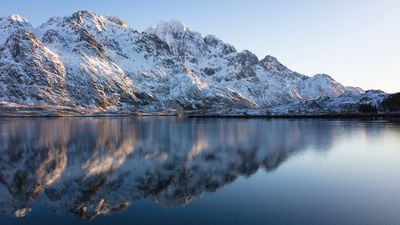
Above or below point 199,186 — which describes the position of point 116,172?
above

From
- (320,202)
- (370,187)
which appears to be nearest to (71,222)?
(320,202)

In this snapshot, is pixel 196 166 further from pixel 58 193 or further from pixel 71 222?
pixel 71 222

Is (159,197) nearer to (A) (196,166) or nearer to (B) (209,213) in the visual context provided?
(B) (209,213)

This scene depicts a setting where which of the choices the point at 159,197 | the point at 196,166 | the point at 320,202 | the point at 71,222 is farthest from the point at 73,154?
the point at 320,202

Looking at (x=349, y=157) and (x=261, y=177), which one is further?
(x=349, y=157)

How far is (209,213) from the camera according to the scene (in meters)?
31.6

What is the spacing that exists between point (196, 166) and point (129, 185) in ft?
45.0

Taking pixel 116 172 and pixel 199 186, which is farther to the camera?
pixel 116 172

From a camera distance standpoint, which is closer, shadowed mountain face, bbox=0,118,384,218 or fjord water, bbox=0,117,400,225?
fjord water, bbox=0,117,400,225

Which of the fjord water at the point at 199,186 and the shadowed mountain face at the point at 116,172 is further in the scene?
the shadowed mountain face at the point at 116,172

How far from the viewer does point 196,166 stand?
54.6m

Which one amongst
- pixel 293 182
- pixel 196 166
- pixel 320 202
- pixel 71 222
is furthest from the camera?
pixel 196 166

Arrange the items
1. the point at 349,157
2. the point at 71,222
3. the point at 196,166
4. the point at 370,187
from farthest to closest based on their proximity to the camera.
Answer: the point at 349,157 < the point at 196,166 < the point at 370,187 < the point at 71,222

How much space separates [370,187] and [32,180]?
36.9m
